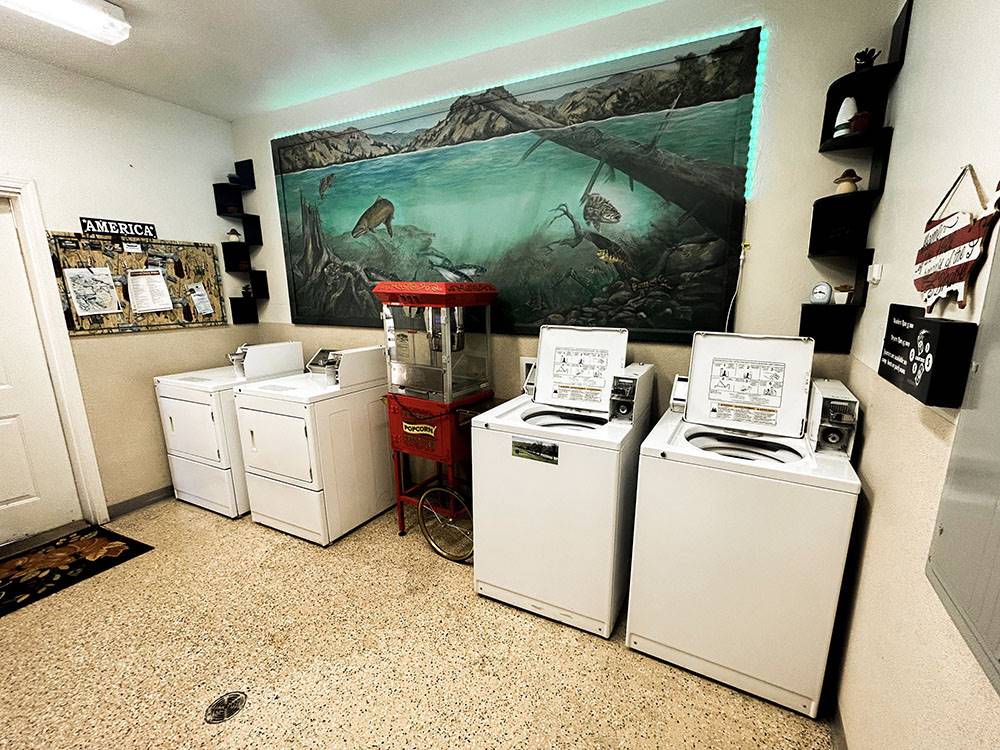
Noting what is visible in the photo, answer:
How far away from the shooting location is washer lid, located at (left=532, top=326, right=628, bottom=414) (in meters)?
2.16

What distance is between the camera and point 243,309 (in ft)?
11.9

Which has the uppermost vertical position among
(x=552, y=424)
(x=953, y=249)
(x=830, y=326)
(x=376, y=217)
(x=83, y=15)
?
(x=83, y=15)

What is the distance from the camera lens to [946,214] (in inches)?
41.7

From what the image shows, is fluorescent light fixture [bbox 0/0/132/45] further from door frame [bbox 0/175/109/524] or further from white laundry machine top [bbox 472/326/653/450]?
white laundry machine top [bbox 472/326/653/450]

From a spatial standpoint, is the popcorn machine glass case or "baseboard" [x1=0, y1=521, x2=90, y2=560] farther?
"baseboard" [x1=0, y1=521, x2=90, y2=560]

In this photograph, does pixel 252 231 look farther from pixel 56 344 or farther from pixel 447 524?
pixel 447 524

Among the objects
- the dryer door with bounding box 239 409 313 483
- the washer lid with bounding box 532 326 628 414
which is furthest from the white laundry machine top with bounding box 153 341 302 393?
the washer lid with bounding box 532 326 628 414

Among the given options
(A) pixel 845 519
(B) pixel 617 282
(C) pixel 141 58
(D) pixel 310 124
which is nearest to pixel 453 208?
(B) pixel 617 282

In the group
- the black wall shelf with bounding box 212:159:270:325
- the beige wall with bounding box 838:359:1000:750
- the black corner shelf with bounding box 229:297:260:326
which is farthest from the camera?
the black corner shelf with bounding box 229:297:260:326

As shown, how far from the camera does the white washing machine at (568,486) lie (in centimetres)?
178

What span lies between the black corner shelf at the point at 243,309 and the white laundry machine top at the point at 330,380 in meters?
1.03

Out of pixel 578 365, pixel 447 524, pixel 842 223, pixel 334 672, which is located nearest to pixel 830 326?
pixel 842 223

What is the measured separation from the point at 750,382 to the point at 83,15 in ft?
11.6

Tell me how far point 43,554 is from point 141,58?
10.0ft
